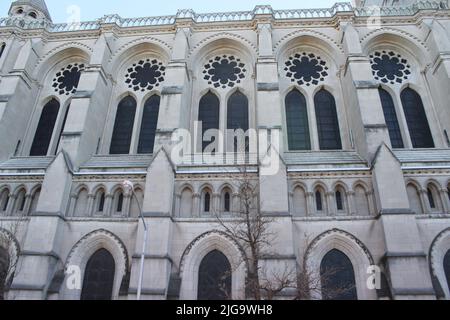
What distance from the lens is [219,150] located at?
2003cm

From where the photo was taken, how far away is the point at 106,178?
18.0 metres

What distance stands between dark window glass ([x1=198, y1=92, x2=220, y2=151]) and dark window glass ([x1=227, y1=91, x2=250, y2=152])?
2.43ft

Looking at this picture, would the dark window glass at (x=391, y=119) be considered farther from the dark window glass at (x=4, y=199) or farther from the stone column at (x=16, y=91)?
the stone column at (x=16, y=91)

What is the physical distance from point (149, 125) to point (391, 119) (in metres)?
14.0

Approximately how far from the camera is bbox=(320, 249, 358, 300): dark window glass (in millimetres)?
15219

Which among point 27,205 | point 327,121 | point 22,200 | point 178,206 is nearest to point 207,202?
point 178,206

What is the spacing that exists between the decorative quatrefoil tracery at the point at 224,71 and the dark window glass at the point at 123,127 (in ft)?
16.6

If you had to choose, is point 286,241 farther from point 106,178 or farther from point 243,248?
point 106,178

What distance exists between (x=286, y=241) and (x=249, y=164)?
4.54 meters

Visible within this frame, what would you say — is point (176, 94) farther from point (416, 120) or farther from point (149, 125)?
point (416, 120)

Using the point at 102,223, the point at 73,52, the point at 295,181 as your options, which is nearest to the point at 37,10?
the point at 73,52

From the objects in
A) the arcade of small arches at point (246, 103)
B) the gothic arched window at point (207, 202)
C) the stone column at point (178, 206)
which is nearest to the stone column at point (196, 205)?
the gothic arched window at point (207, 202)

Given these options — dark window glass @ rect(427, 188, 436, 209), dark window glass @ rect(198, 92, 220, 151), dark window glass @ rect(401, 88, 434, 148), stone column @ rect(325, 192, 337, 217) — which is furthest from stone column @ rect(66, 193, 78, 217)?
dark window glass @ rect(401, 88, 434, 148)

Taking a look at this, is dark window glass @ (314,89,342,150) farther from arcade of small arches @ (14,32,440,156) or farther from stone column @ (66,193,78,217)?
stone column @ (66,193,78,217)
